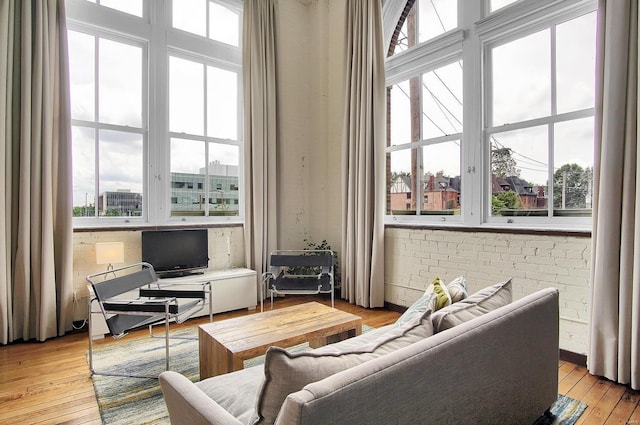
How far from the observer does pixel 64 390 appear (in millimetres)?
2322

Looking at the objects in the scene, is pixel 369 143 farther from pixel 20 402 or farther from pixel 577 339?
pixel 20 402

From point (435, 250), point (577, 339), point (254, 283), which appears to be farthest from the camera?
point (254, 283)

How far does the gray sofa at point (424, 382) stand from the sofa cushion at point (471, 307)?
16 mm

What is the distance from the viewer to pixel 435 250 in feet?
11.9

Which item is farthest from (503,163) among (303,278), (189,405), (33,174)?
(33,174)

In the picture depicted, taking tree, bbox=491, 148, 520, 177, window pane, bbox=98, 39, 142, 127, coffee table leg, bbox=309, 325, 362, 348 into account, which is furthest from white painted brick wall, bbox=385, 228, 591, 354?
window pane, bbox=98, 39, 142, 127

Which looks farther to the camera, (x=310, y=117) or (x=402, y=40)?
(x=310, y=117)

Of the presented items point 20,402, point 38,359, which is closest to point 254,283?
point 38,359

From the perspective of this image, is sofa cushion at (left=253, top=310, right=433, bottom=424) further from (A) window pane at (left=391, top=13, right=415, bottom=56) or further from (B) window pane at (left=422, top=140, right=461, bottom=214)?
(A) window pane at (left=391, top=13, right=415, bottom=56)

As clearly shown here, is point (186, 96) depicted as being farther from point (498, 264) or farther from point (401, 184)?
point (498, 264)

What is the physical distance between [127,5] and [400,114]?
3.26 meters

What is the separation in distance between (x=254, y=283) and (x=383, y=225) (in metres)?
1.65

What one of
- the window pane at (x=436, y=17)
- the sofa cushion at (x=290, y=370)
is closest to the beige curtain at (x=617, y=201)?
the window pane at (x=436, y=17)

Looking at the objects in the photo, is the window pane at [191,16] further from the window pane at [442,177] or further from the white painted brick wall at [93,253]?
the window pane at [442,177]
